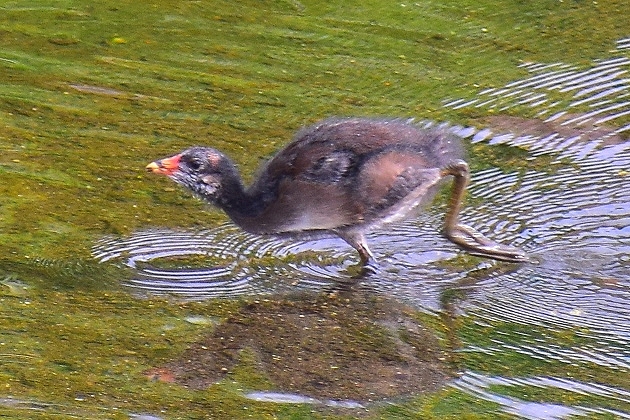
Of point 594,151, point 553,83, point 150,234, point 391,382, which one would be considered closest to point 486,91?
point 553,83

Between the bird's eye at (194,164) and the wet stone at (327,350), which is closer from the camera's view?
the wet stone at (327,350)

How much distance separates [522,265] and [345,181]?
89 centimetres

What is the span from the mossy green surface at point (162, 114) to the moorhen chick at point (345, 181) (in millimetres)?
330

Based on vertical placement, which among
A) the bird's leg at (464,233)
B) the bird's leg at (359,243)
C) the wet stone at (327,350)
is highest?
the bird's leg at (464,233)

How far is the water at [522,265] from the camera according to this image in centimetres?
466

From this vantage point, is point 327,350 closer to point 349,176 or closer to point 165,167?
point 349,176

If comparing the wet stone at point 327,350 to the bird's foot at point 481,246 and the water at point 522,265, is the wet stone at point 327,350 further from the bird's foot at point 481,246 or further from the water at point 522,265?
the bird's foot at point 481,246

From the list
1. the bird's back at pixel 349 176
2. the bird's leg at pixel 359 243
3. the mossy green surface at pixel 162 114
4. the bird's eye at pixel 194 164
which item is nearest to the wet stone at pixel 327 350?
the mossy green surface at pixel 162 114

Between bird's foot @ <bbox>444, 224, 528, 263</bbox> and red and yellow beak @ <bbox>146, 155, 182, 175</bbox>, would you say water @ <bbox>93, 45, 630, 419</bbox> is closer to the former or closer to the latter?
bird's foot @ <bbox>444, 224, 528, 263</bbox>

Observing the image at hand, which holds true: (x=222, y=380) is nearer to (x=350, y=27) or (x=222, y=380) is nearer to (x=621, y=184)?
(x=621, y=184)

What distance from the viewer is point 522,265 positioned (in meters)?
5.54

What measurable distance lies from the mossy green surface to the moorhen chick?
33cm

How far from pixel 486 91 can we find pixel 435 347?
284cm

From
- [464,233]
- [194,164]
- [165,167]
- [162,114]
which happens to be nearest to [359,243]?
[464,233]
